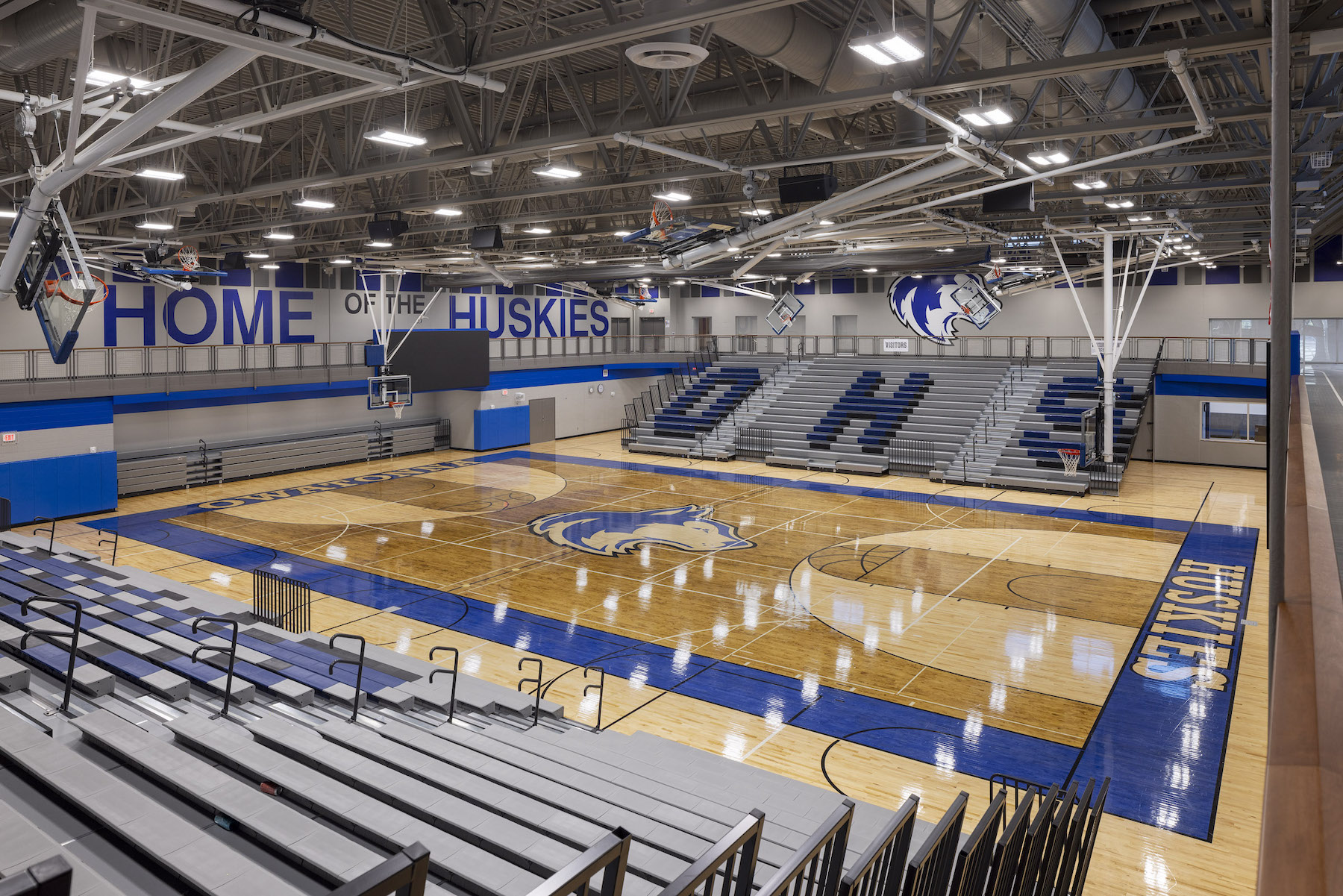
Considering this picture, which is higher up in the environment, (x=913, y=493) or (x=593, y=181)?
(x=593, y=181)

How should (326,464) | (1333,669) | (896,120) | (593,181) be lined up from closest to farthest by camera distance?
(1333,669)
(896,120)
(593,181)
(326,464)

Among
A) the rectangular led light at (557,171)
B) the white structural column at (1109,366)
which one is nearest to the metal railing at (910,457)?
the white structural column at (1109,366)

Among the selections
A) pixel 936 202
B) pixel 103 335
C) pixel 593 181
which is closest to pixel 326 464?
pixel 103 335

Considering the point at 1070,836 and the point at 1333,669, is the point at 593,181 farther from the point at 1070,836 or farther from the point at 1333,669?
the point at 1333,669

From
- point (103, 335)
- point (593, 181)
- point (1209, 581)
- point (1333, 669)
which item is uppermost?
point (593, 181)

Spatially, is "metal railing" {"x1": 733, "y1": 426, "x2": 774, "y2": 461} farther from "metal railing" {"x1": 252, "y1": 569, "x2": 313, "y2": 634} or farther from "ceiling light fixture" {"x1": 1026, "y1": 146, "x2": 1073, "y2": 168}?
"metal railing" {"x1": 252, "y1": 569, "x2": 313, "y2": 634}

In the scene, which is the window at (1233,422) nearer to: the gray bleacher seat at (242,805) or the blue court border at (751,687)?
the blue court border at (751,687)

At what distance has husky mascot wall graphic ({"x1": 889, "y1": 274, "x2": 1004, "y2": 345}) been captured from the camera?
3609 centimetres

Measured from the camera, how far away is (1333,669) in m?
1.38

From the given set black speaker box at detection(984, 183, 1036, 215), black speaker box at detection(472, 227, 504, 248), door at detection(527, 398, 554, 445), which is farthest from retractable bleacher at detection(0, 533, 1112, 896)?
door at detection(527, 398, 554, 445)

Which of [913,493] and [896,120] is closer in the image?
[896,120]

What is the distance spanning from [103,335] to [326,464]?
737 cm

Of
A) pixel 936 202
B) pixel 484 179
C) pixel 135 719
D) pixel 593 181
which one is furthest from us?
pixel 484 179

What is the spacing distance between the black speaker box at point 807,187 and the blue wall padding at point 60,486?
18.8 metres
